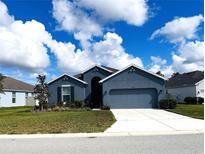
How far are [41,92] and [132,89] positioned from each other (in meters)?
9.13

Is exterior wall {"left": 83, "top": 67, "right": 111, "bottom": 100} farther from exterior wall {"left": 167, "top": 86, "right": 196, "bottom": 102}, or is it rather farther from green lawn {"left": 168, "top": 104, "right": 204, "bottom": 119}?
exterior wall {"left": 167, "top": 86, "right": 196, "bottom": 102}

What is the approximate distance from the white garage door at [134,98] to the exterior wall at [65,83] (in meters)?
3.49

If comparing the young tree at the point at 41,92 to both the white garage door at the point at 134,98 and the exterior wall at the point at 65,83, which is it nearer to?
the exterior wall at the point at 65,83

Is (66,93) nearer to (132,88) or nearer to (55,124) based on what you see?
(132,88)

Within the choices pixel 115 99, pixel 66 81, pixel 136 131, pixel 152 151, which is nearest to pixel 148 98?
pixel 115 99

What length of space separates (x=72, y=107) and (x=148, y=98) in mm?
7760

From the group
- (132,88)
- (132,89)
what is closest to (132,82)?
(132,88)

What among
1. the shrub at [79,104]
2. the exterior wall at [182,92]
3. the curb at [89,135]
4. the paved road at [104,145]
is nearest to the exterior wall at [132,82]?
the shrub at [79,104]

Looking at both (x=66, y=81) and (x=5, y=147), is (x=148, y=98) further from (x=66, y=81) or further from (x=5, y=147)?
(x=5, y=147)

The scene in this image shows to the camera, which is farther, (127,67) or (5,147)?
(127,67)

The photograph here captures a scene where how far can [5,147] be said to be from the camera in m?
8.38

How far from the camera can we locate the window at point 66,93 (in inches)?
1144

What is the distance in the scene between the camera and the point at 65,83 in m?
29.2

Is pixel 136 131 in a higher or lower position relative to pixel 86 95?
lower
